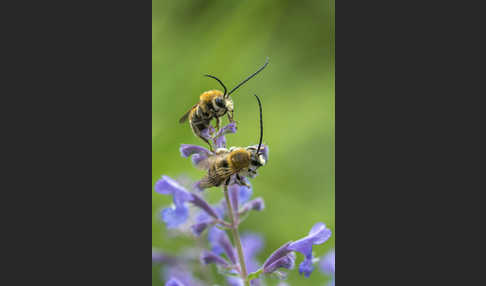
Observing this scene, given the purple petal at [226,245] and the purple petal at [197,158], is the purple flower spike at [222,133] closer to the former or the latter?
the purple petal at [197,158]

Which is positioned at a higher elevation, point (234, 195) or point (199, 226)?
point (234, 195)

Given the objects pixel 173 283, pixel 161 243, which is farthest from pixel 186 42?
pixel 173 283

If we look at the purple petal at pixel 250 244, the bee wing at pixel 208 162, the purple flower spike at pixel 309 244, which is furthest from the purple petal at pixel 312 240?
the purple petal at pixel 250 244

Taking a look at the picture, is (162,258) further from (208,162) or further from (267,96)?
(267,96)

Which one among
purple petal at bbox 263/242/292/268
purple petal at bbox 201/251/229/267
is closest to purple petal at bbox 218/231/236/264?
purple petal at bbox 201/251/229/267

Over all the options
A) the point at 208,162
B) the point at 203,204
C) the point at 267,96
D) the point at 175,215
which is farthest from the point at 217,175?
the point at 267,96

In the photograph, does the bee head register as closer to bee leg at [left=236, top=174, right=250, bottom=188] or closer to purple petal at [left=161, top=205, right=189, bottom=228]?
bee leg at [left=236, top=174, right=250, bottom=188]
